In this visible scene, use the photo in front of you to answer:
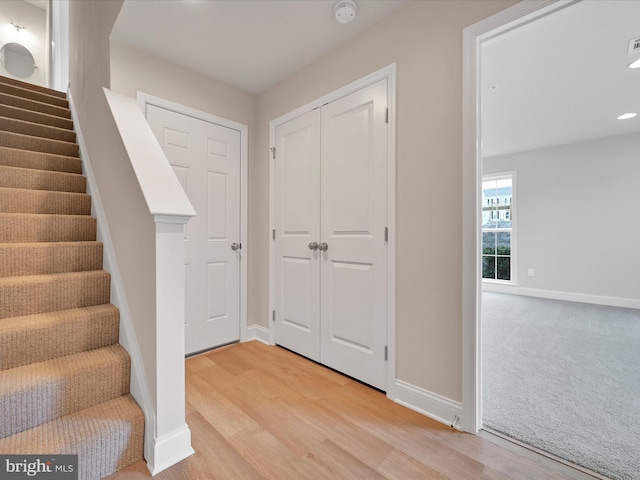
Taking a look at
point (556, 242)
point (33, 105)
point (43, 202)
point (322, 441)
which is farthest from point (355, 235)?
point (556, 242)

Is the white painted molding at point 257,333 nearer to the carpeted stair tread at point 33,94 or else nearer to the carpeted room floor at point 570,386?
the carpeted room floor at point 570,386

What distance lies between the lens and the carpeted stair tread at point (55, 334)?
1.28 metres

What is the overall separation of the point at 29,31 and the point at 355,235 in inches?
234

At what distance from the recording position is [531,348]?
8.90 ft

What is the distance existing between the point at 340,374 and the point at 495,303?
142 inches

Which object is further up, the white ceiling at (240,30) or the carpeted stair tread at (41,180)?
the white ceiling at (240,30)

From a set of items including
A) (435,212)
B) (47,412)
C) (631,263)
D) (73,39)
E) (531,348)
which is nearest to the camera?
(47,412)

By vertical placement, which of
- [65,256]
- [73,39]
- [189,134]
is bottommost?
[65,256]

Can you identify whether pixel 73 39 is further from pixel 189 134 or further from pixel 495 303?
pixel 495 303

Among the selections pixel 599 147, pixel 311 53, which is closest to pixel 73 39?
pixel 311 53

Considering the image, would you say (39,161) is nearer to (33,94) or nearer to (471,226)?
(33,94)

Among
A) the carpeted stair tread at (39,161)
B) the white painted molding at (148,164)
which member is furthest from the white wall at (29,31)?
the white painted molding at (148,164)

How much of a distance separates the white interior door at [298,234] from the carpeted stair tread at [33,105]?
7.03 ft

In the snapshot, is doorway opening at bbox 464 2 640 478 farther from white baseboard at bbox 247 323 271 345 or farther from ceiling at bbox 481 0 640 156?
white baseboard at bbox 247 323 271 345
